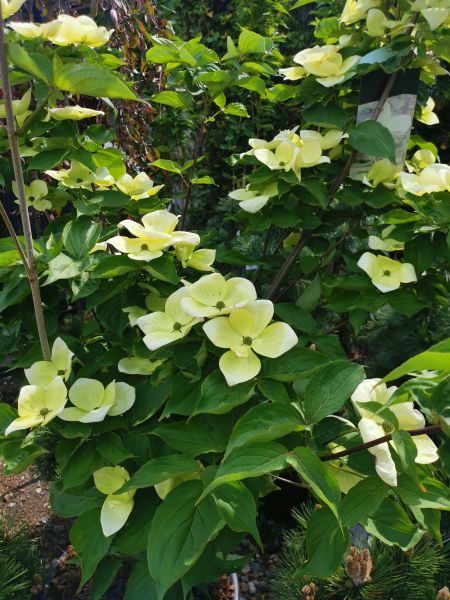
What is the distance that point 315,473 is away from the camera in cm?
63

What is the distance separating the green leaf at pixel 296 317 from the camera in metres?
1.01

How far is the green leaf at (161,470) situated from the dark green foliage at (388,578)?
51 cm

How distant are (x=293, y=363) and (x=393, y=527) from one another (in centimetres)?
26

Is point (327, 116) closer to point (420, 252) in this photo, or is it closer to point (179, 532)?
point (420, 252)

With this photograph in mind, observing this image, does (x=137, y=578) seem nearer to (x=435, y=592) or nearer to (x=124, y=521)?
(x=124, y=521)

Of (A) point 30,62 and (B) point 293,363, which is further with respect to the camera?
(B) point 293,363

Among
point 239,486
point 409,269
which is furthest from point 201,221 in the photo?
point 239,486

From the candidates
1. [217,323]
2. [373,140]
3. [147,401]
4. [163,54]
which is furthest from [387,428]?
[163,54]

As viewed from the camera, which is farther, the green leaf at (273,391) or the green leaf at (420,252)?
the green leaf at (420,252)

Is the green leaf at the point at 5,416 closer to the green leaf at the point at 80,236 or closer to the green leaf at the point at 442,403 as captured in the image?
the green leaf at the point at 80,236

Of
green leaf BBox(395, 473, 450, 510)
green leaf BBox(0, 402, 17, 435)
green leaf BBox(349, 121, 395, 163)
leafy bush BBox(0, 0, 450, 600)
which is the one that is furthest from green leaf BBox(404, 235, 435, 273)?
green leaf BBox(0, 402, 17, 435)

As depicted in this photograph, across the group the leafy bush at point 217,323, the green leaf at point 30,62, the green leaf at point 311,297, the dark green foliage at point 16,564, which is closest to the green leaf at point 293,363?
the leafy bush at point 217,323

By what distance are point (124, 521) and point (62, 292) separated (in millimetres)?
499

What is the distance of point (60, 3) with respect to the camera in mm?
1848
